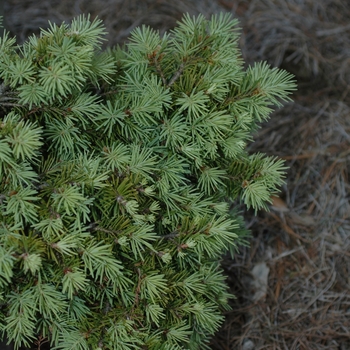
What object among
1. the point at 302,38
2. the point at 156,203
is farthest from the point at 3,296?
the point at 302,38

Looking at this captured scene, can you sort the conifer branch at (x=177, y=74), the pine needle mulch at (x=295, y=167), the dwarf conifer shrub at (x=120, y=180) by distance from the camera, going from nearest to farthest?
the dwarf conifer shrub at (x=120, y=180)
the conifer branch at (x=177, y=74)
the pine needle mulch at (x=295, y=167)

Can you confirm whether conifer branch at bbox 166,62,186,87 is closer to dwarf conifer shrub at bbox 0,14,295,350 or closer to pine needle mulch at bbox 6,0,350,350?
dwarf conifer shrub at bbox 0,14,295,350

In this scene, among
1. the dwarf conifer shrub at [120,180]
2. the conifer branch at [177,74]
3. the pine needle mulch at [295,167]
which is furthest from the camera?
the pine needle mulch at [295,167]

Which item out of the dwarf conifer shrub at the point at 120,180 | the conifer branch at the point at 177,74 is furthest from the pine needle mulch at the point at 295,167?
the conifer branch at the point at 177,74

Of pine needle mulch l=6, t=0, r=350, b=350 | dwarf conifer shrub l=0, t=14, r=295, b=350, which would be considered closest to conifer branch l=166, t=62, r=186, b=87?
dwarf conifer shrub l=0, t=14, r=295, b=350

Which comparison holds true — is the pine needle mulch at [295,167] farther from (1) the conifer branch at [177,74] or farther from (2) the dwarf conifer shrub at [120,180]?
(1) the conifer branch at [177,74]

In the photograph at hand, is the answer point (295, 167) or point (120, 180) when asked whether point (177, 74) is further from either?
point (295, 167)

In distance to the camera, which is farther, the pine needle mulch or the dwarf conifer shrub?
the pine needle mulch
